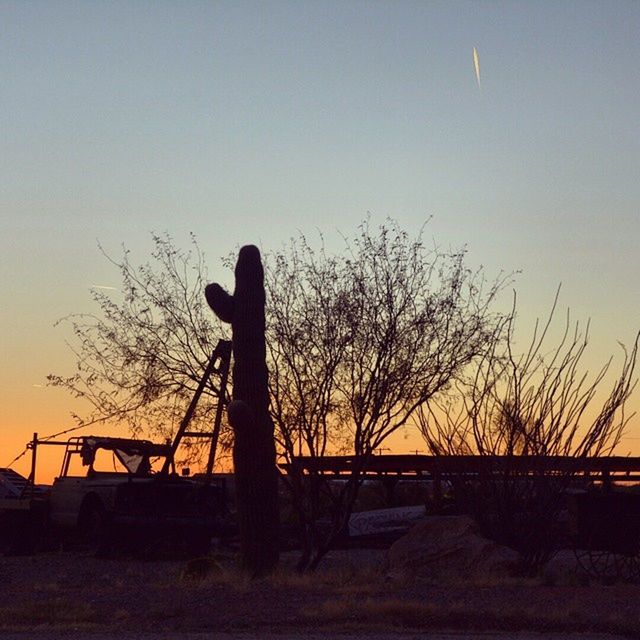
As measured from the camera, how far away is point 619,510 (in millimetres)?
18891

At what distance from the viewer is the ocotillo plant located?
58.0 ft

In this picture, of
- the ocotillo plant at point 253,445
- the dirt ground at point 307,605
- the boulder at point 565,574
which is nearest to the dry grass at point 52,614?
the dirt ground at point 307,605

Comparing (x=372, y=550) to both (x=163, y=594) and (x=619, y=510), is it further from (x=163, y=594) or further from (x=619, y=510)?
(x=163, y=594)

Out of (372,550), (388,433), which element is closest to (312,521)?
(388,433)

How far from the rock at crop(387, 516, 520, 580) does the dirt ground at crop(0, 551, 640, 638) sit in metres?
0.66

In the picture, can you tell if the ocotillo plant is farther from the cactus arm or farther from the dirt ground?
the dirt ground

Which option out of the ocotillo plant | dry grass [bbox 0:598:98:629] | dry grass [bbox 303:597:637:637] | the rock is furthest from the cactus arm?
dry grass [bbox 303:597:637:637]

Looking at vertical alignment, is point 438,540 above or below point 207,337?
below

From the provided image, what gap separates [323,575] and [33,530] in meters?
9.94

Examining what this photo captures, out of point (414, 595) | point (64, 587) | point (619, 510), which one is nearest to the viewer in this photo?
point (414, 595)

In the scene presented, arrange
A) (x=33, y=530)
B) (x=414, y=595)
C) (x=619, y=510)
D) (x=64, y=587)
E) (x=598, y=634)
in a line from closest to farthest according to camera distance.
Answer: (x=598, y=634) → (x=414, y=595) → (x=64, y=587) → (x=619, y=510) → (x=33, y=530)

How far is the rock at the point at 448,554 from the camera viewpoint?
18312mm

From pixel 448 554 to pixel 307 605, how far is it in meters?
5.49

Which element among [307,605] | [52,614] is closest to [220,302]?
[307,605]
